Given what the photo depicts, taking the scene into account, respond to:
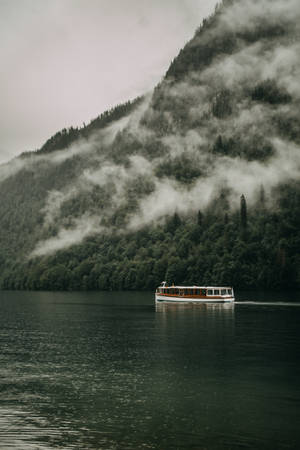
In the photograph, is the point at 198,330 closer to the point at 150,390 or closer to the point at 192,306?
the point at 150,390

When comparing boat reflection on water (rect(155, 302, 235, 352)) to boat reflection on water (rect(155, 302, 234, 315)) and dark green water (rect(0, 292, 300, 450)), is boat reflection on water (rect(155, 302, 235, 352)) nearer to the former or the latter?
dark green water (rect(0, 292, 300, 450))

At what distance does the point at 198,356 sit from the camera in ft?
207

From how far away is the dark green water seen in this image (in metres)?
32.5

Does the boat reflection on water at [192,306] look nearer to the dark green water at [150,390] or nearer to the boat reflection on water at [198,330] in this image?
the boat reflection on water at [198,330]

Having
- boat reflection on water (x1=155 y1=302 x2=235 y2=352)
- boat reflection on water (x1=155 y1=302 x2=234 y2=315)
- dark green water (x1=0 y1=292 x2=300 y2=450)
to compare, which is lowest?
dark green water (x1=0 y1=292 x2=300 y2=450)

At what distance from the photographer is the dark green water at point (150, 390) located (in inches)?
1278

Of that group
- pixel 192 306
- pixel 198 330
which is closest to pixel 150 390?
pixel 198 330

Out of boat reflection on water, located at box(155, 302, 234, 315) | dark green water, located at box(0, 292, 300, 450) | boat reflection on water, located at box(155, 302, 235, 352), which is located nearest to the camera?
dark green water, located at box(0, 292, 300, 450)

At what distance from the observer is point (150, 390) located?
149 feet

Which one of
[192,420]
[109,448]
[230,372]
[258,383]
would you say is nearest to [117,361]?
[230,372]

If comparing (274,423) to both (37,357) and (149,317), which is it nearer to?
(37,357)

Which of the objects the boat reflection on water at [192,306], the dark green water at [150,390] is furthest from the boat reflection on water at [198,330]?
the boat reflection on water at [192,306]

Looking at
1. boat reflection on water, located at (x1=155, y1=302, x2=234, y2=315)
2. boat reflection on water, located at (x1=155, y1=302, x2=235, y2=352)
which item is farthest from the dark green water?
boat reflection on water, located at (x1=155, y1=302, x2=234, y2=315)

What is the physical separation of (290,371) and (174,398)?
1639 cm
